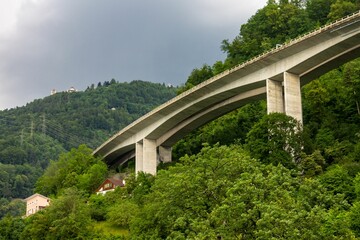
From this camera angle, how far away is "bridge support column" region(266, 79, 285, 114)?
44.0 metres

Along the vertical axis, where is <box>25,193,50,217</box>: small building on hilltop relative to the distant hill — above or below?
below

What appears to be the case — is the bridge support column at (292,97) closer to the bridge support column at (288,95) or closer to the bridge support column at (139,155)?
the bridge support column at (288,95)

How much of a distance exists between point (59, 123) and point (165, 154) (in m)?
104

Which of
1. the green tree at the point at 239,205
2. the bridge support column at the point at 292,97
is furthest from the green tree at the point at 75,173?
the green tree at the point at 239,205

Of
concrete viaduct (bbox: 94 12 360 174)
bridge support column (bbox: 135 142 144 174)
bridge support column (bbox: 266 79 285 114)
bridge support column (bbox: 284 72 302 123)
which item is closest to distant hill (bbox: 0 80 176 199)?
bridge support column (bbox: 135 142 144 174)

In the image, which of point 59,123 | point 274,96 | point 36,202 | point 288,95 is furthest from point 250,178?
point 59,123

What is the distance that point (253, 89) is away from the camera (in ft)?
159

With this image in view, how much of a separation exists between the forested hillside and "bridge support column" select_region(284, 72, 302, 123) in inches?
73.4

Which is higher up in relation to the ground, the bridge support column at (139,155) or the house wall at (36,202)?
the bridge support column at (139,155)

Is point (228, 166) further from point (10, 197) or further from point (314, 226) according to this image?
point (10, 197)

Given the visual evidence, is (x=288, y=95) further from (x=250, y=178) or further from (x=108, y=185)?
(x=250, y=178)

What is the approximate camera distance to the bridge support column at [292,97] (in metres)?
42.0

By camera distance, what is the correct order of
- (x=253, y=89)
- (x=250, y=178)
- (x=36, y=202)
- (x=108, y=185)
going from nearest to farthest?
(x=250, y=178) < (x=253, y=89) < (x=108, y=185) < (x=36, y=202)

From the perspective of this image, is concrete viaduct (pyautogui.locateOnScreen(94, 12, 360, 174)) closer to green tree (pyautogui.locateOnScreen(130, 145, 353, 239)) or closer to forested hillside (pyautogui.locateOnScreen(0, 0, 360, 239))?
forested hillside (pyautogui.locateOnScreen(0, 0, 360, 239))
